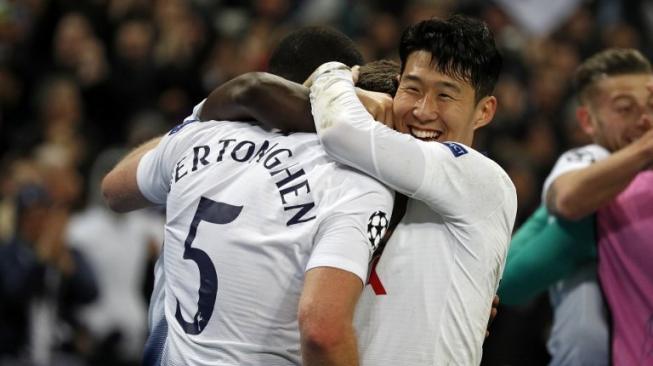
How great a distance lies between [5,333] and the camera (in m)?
6.47

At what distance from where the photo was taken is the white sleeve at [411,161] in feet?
9.55

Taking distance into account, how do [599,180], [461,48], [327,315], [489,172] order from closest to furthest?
1. [327,315]
2. [489,172]
3. [461,48]
4. [599,180]

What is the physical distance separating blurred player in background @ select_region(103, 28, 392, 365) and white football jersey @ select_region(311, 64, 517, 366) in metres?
0.10

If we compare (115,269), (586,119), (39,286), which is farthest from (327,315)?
(115,269)

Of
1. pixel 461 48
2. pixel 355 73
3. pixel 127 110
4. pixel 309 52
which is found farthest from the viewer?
pixel 127 110

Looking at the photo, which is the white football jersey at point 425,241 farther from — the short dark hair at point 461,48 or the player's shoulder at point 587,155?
the player's shoulder at point 587,155

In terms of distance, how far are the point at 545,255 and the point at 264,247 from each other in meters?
1.77

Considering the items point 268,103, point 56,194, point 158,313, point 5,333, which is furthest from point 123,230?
point 268,103

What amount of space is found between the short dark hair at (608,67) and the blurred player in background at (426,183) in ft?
4.93

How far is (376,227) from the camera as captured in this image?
9.50 feet

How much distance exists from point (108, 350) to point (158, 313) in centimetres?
376

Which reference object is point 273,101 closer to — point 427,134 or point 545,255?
point 427,134

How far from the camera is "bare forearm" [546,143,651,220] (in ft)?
13.0

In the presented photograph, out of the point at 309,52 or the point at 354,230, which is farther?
the point at 309,52
